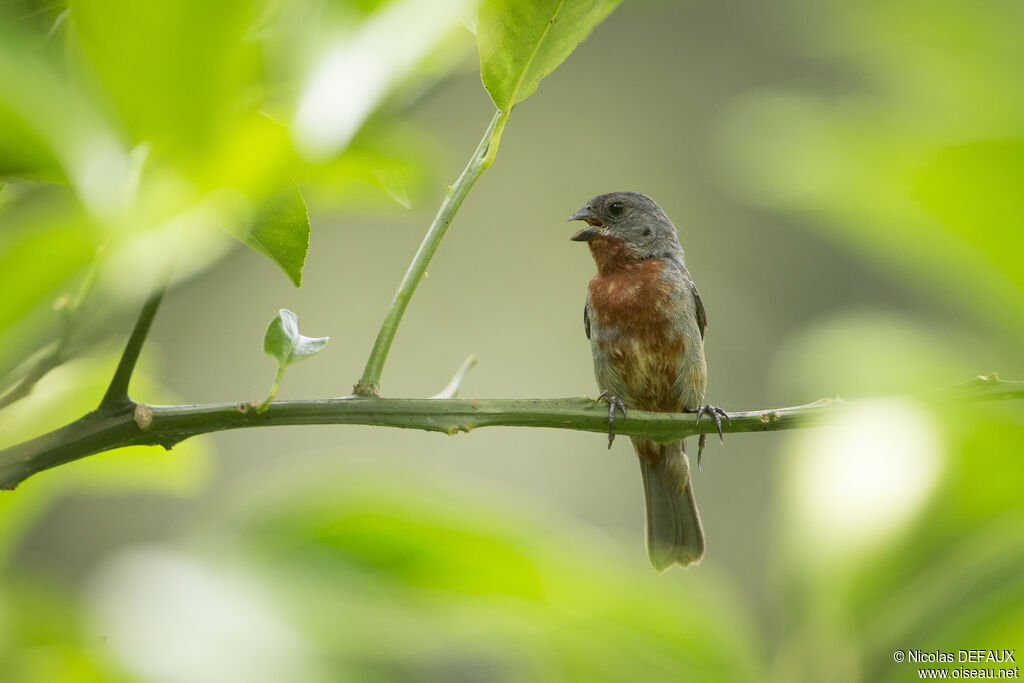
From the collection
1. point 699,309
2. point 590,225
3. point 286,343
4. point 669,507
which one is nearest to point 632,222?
point 590,225

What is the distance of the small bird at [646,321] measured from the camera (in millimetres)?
3322

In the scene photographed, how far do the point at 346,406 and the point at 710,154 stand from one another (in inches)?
276

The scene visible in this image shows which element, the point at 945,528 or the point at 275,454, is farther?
the point at 275,454

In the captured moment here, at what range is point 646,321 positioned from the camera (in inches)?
130

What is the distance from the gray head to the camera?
3473mm

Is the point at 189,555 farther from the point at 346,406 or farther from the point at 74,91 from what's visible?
the point at 74,91

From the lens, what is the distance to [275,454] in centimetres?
713

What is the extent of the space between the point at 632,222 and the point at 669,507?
1088 mm

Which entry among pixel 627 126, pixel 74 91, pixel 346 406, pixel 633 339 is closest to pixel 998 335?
pixel 346 406

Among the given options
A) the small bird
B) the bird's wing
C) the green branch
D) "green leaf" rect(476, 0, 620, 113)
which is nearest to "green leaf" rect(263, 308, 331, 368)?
the green branch

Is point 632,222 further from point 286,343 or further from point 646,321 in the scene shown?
point 286,343

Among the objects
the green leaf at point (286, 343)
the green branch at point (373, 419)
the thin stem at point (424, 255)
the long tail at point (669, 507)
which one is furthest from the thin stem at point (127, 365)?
the long tail at point (669, 507)

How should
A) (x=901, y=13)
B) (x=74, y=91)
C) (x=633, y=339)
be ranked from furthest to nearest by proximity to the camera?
1. (x=633, y=339)
2. (x=901, y=13)
3. (x=74, y=91)

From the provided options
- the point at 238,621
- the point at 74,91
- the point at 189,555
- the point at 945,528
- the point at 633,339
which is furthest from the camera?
the point at 633,339
